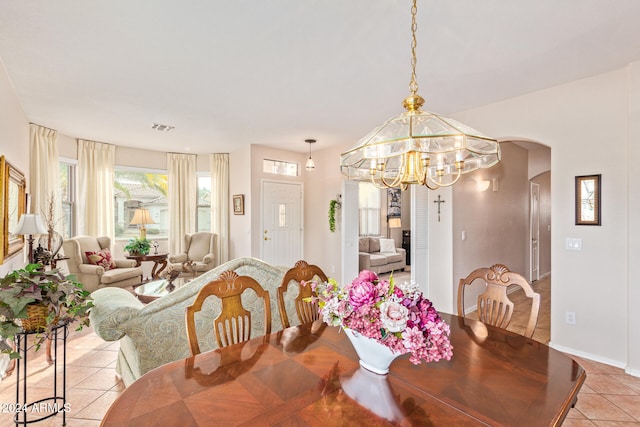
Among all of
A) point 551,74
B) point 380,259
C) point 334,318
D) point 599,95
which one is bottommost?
point 380,259

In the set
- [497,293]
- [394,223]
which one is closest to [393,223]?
[394,223]

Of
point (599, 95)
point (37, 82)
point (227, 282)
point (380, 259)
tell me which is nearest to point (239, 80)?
point (37, 82)

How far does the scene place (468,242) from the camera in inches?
177

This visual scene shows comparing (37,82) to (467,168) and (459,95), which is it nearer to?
(467,168)

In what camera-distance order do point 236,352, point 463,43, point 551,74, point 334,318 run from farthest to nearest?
point 551,74 < point 463,43 < point 236,352 < point 334,318

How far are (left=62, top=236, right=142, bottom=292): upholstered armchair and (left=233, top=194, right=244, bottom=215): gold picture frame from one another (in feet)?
6.27

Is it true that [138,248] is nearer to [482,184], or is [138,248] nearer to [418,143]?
[418,143]

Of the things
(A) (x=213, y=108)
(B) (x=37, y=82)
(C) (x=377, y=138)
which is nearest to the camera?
(C) (x=377, y=138)

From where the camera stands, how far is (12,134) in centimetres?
349

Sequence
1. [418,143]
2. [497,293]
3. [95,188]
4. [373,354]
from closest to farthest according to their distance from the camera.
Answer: [373,354]
[418,143]
[497,293]
[95,188]

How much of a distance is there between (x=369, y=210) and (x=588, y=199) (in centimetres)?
593

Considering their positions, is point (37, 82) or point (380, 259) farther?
point (380, 259)

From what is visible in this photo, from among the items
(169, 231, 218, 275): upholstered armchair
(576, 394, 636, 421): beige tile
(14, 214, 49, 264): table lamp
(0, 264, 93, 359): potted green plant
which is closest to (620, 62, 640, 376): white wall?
(576, 394, 636, 421): beige tile

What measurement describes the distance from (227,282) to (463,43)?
2351mm
